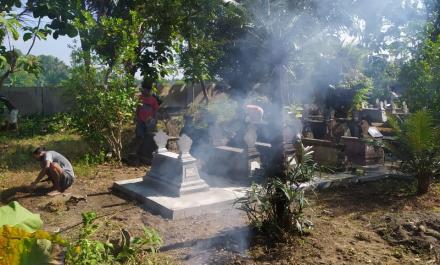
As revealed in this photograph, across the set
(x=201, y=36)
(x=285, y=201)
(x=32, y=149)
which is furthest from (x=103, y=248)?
(x=201, y=36)

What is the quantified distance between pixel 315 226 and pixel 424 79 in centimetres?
487

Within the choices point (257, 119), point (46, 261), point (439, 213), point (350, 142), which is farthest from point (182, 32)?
point (46, 261)

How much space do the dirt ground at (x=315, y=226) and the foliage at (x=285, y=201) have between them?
15 centimetres

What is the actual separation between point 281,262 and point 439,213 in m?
2.81

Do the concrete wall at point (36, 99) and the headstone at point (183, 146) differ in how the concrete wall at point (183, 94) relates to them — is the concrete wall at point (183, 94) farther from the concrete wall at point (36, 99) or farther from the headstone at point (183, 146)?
the headstone at point (183, 146)

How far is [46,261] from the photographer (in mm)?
2586

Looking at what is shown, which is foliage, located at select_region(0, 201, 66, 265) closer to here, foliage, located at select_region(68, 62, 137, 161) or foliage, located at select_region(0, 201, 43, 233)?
foliage, located at select_region(0, 201, 43, 233)

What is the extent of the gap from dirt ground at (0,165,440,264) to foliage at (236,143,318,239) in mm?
154

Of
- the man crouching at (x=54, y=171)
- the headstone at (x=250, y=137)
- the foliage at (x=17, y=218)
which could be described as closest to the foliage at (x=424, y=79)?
the headstone at (x=250, y=137)

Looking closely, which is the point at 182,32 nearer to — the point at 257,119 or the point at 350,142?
the point at 257,119

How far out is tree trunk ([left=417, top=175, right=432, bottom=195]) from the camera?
6.23 metres

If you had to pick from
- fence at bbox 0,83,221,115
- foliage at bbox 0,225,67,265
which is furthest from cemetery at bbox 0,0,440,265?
fence at bbox 0,83,221,115

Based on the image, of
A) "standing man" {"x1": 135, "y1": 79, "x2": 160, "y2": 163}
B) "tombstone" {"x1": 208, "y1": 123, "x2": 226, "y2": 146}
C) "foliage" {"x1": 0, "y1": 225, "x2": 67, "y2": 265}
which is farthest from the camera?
"standing man" {"x1": 135, "y1": 79, "x2": 160, "y2": 163}

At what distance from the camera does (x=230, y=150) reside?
301 inches
